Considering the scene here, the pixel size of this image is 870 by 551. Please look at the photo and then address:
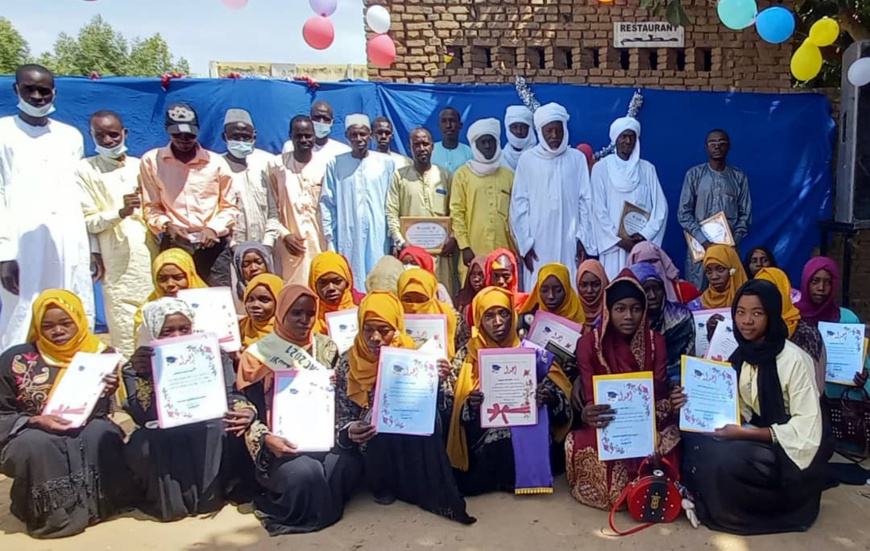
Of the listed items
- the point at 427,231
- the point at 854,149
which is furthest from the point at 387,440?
the point at 854,149

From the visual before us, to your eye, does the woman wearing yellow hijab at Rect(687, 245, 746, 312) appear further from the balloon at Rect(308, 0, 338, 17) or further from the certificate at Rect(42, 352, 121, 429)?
the balloon at Rect(308, 0, 338, 17)

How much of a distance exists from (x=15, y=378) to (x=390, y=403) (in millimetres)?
1754

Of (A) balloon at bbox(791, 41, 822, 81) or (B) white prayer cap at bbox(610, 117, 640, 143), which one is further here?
(A) balloon at bbox(791, 41, 822, 81)

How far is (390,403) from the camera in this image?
3.06 m

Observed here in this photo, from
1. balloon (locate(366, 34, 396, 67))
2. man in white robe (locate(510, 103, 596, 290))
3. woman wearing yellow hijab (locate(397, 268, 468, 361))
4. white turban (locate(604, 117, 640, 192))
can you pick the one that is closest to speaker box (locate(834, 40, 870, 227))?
white turban (locate(604, 117, 640, 192))

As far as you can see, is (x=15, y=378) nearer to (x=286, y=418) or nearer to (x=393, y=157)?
(x=286, y=418)

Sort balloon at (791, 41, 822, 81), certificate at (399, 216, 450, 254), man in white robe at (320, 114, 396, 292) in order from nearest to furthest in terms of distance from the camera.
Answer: certificate at (399, 216, 450, 254), man in white robe at (320, 114, 396, 292), balloon at (791, 41, 822, 81)

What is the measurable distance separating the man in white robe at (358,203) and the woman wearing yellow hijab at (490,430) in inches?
82.6

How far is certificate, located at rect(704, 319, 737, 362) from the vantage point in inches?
133

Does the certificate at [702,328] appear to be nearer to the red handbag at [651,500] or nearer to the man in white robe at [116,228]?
the red handbag at [651,500]

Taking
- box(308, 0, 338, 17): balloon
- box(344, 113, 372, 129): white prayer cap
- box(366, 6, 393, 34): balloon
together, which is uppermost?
box(308, 0, 338, 17): balloon

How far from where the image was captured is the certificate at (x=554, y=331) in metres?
3.57

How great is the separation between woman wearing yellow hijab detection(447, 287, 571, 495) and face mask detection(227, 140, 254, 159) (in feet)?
8.73

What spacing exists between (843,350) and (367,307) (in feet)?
8.63
